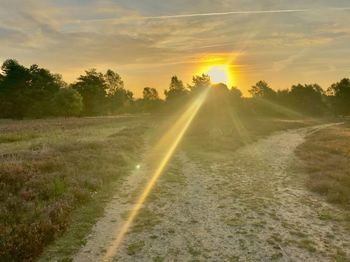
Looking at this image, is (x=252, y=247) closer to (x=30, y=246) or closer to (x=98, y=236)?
(x=98, y=236)

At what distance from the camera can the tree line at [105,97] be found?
296 feet

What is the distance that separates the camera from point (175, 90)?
14925 cm

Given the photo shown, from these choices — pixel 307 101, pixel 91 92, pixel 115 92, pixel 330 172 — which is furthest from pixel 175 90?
pixel 330 172

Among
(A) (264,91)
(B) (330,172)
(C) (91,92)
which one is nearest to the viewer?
(B) (330,172)

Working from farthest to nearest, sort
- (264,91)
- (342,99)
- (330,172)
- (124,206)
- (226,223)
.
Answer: (264,91)
(342,99)
(330,172)
(124,206)
(226,223)

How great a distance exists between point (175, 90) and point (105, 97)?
36116mm

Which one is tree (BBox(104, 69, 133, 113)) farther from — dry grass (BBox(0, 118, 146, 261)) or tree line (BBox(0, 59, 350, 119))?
dry grass (BBox(0, 118, 146, 261))

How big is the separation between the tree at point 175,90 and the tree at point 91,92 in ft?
101

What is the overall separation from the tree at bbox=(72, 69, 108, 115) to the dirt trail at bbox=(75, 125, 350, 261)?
101354 mm

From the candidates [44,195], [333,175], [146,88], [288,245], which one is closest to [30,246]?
[44,195]

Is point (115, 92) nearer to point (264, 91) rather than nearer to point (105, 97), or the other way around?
point (105, 97)

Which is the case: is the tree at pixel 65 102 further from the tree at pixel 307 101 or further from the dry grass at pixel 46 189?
the tree at pixel 307 101

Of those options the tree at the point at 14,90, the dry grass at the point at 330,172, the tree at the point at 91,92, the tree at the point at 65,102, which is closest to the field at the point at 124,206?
the dry grass at the point at 330,172

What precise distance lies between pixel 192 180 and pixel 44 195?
8679mm
